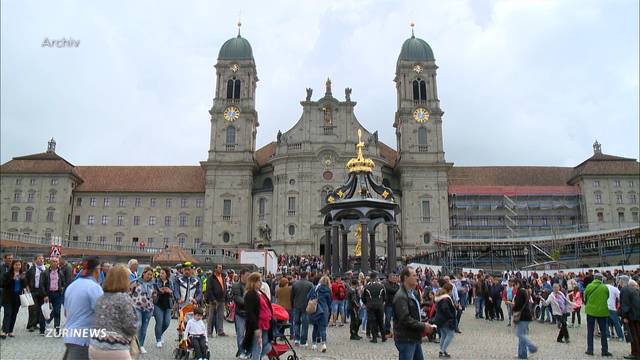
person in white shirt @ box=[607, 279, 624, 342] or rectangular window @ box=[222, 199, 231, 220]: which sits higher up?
rectangular window @ box=[222, 199, 231, 220]

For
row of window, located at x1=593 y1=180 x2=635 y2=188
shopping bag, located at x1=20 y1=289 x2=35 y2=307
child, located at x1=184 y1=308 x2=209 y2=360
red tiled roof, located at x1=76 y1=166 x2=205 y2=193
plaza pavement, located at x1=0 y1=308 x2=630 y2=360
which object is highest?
red tiled roof, located at x1=76 y1=166 x2=205 y2=193

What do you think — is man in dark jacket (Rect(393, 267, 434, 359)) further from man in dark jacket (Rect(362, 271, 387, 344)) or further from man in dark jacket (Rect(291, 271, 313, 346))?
man in dark jacket (Rect(362, 271, 387, 344))

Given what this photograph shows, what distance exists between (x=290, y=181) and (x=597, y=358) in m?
55.2

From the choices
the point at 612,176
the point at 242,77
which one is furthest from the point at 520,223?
the point at 242,77

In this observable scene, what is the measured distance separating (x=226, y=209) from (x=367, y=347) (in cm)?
5714

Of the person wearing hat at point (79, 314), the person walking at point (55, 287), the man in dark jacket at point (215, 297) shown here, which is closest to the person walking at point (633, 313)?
the man in dark jacket at point (215, 297)

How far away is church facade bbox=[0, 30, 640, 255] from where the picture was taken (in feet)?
222

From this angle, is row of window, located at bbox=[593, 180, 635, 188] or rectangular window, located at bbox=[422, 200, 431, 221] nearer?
rectangular window, located at bbox=[422, 200, 431, 221]

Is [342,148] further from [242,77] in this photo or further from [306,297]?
[306,297]

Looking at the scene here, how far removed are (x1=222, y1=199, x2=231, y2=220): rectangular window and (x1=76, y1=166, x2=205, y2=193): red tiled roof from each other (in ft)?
20.3

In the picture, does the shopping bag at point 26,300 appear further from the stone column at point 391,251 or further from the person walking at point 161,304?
the stone column at point 391,251

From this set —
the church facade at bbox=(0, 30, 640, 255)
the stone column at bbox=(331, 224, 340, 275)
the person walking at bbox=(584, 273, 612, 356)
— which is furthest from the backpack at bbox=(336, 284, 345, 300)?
the church facade at bbox=(0, 30, 640, 255)

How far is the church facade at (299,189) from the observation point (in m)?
67.7

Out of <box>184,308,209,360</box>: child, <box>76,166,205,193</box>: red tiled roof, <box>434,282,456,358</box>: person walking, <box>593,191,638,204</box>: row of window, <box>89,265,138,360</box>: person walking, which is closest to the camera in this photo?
<box>89,265,138,360</box>: person walking
